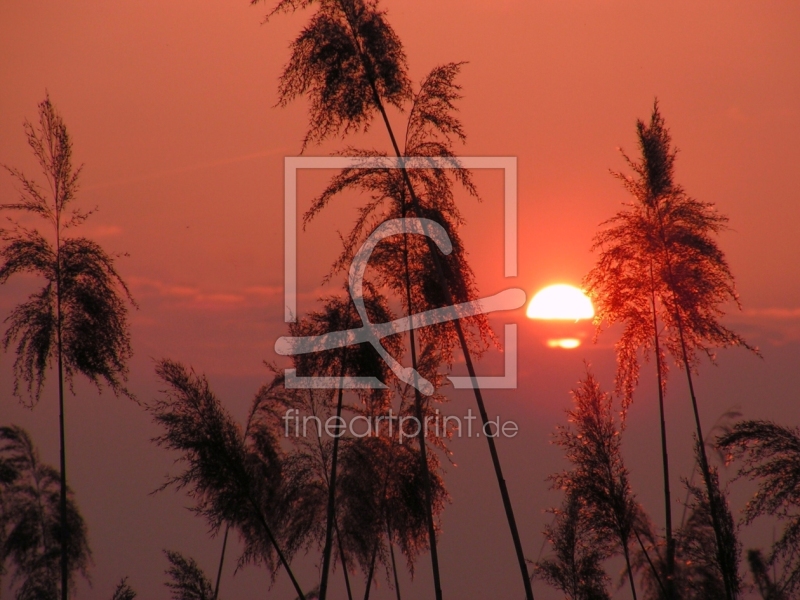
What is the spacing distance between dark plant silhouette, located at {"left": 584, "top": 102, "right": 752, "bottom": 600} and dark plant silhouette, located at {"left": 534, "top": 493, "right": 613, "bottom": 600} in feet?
9.73

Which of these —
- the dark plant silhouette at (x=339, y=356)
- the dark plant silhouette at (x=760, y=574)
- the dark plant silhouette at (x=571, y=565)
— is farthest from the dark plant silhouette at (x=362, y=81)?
the dark plant silhouette at (x=760, y=574)

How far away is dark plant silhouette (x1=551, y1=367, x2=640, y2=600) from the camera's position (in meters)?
13.3

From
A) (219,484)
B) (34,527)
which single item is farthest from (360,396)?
(34,527)

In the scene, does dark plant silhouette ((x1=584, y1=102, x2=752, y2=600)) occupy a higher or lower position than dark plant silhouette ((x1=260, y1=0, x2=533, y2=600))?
lower

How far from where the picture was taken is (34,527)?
2298cm

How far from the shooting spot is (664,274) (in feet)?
44.6

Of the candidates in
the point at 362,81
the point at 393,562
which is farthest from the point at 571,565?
the point at 362,81

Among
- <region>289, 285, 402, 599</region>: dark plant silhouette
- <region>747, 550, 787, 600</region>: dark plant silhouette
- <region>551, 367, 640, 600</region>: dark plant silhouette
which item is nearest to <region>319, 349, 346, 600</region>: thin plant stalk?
<region>289, 285, 402, 599</region>: dark plant silhouette

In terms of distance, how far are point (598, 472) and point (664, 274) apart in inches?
129

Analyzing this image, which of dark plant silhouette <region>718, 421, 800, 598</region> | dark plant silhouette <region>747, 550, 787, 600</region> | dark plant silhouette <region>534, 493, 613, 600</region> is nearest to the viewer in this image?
dark plant silhouette <region>718, 421, 800, 598</region>

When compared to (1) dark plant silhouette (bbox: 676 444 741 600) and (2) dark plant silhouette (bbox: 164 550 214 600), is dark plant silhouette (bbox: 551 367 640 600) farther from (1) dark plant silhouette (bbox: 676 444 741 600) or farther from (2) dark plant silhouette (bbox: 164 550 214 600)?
(2) dark plant silhouette (bbox: 164 550 214 600)

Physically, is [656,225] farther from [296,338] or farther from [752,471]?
[296,338]

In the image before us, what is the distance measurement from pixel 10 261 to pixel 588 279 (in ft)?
28.9

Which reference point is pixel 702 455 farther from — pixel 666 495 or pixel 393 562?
pixel 393 562
